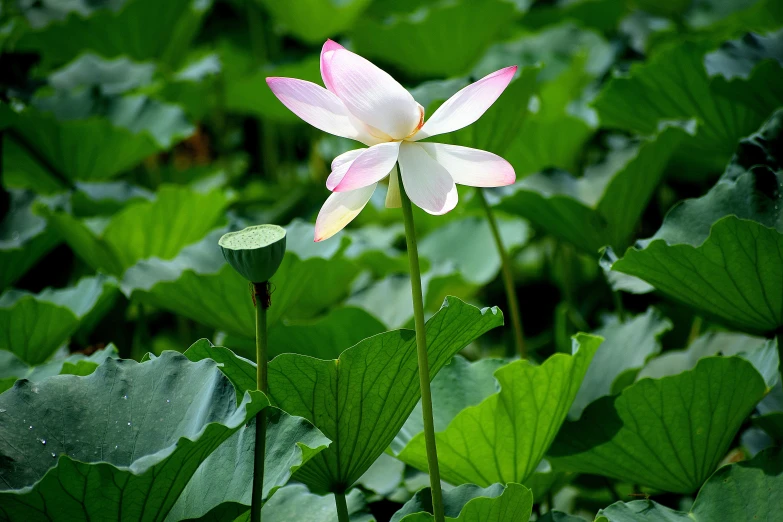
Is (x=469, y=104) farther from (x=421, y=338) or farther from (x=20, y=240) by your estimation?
(x=20, y=240)

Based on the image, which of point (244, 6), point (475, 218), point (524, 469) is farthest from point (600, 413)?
point (244, 6)

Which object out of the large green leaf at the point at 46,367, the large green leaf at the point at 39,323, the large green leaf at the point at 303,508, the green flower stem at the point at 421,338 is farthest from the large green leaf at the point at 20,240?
the green flower stem at the point at 421,338

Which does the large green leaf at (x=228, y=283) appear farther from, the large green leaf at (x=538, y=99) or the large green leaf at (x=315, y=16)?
the large green leaf at (x=315, y=16)

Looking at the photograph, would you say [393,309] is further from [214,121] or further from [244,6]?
[244,6]

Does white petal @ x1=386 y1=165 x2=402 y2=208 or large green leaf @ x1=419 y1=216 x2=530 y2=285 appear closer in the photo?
white petal @ x1=386 y1=165 x2=402 y2=208

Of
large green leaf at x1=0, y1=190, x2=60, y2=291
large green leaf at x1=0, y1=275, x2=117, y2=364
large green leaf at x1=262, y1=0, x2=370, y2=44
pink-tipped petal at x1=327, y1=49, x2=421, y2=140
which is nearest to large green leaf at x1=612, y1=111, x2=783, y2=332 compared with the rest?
pink-tipped petal at x1=327, y1=49, x2=421, y2=140

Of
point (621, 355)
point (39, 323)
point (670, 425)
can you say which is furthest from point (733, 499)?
point (39, 323)

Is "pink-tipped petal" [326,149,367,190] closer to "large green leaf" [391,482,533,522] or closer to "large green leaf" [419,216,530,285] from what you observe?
"large green leaf" [391,482,533,522]
